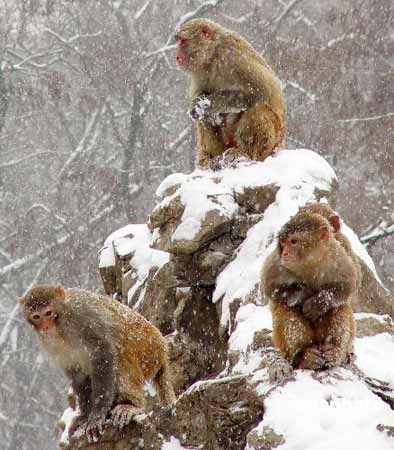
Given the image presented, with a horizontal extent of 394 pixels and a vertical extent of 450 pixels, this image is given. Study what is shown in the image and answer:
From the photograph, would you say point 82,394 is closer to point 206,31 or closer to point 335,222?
point 335,222

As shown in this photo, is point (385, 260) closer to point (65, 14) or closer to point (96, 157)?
point (96, 157)

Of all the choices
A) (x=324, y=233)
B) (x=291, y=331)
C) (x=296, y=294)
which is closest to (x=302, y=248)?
(x=324, y=233)

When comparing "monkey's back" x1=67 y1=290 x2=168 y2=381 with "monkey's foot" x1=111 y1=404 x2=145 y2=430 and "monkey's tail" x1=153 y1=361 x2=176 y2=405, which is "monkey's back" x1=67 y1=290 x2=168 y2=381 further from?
"monkey's foot" x1=111 y1=404 x2=145 y2=430

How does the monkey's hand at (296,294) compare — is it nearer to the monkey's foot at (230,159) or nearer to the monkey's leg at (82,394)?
the monkey's leg at (82,394)

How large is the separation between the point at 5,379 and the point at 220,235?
14.4 meters

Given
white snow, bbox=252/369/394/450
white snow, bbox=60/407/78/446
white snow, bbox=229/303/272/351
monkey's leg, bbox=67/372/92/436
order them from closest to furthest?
white snow, bbox=252/369/394/450 < monkey's leg, bbox=67/372/92/436 < white snow, bbox=229/303/272/351 < white snow, bbox=60/407/78/446

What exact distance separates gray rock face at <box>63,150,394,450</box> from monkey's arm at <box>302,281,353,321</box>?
41cm

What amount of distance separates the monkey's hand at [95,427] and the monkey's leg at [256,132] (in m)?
2.79

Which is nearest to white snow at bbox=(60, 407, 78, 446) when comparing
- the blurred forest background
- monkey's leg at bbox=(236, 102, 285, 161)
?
monkey's leg at bbox=(236, 102, 285, 161)

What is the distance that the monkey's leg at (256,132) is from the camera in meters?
7.15

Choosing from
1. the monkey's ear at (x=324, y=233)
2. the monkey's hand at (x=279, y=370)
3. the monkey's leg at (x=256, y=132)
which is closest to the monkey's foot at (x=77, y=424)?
the monkey's hand at (x=279, y=370)

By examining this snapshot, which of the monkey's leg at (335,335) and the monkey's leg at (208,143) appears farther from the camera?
the monkey's leg at (208,143)

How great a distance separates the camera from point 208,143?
736 cm

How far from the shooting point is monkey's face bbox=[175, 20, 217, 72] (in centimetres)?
734
